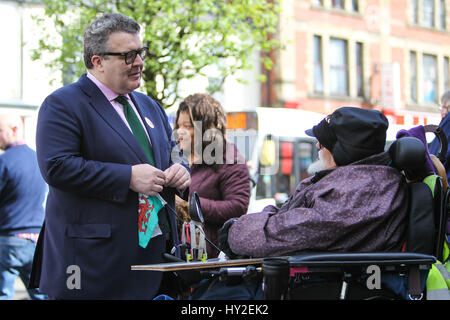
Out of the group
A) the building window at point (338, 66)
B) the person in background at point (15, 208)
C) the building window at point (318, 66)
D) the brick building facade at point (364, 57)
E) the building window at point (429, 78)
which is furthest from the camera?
the building window at point (429, 78)

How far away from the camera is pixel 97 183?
2.46 metres

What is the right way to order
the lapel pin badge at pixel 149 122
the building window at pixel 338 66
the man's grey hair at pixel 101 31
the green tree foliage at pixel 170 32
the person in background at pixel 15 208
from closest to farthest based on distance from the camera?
the man's grey hair at pixel 101 31 < the lapel pin badge at pixel 149 122 < the person in background at pixel 15 208 < the green tree foliage at pixel 170 32 < the building window at pixel 338 66

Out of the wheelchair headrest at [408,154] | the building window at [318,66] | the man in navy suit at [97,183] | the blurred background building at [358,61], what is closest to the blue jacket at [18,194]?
the man in navy suit at [97,183]

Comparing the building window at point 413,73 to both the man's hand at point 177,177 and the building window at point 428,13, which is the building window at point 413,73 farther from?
the man's hand at point 177,177

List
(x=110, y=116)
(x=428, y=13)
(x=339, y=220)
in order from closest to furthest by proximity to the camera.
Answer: (x=339, y=220), (x=110, y=116), (x=428, y=13)

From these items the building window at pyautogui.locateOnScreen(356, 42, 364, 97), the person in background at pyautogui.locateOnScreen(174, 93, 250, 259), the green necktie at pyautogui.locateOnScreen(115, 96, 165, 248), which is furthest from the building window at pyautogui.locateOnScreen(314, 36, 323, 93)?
the green necktie at pyautogui.locateOnScreen(115, 96, 165, 248)

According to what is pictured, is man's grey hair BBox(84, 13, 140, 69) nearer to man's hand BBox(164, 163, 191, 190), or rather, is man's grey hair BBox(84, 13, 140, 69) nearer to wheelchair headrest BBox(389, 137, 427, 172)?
man's hand BBox(164, 163, 191, 190)

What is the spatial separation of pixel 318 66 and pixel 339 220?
2021 cm

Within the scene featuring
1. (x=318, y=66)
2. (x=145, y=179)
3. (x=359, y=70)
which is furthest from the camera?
(x=359, y=70)

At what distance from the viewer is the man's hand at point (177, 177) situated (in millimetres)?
2617

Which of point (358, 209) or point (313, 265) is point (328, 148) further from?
point (313, 265)

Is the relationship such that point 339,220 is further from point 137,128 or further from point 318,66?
point 318,66

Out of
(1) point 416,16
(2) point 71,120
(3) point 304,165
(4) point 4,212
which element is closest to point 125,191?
(2) point 71,120

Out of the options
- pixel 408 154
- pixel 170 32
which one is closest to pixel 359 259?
Answer: pixel 408 154
